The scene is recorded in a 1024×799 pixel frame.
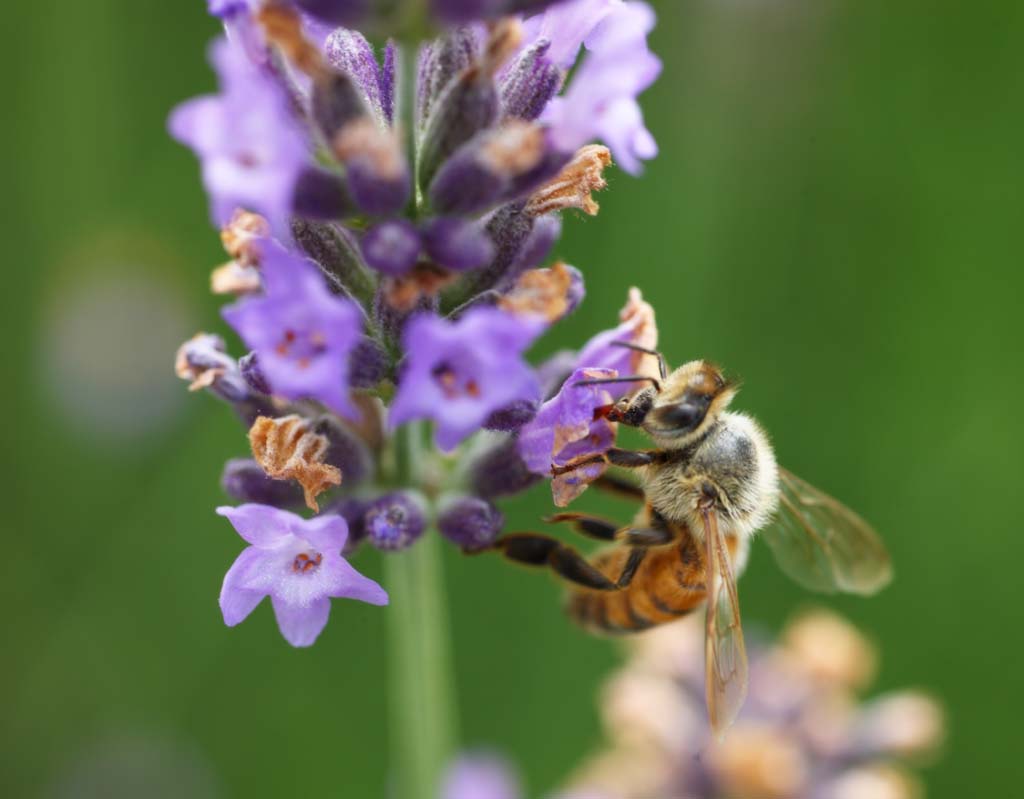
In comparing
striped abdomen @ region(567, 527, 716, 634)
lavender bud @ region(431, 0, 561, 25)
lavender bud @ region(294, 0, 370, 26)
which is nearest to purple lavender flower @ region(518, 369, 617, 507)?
striped abdomen @ region(567, 527, 716, 634)

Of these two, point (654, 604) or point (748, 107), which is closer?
point (654, 604)

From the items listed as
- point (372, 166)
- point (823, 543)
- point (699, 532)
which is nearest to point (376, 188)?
point (372, 166)

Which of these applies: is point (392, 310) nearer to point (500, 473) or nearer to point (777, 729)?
point (500, 473)

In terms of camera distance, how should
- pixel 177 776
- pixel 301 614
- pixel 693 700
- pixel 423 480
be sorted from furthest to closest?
pixel 177 776, pixel 693 700, pixel 423 480, pixel 301 614

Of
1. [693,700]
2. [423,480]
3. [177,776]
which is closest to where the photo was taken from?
[423,480]

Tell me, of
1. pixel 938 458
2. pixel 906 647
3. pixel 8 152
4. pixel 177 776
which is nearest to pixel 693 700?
pixel 906 647

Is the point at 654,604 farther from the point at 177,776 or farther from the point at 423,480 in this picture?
the point at 177,776

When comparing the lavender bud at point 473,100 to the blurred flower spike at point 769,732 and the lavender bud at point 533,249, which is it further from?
the blurred flower spike at point 769,732
